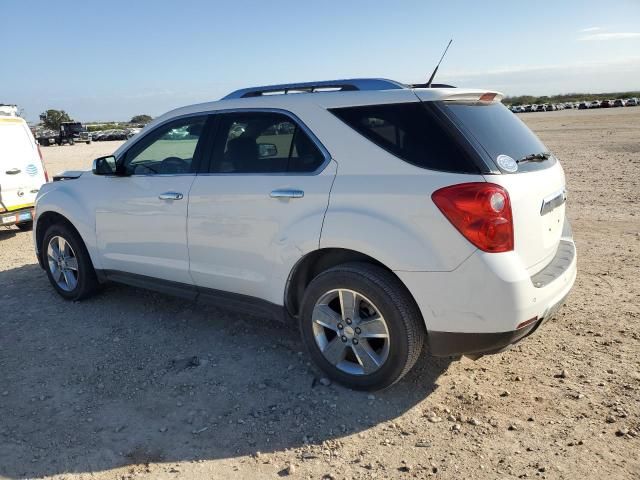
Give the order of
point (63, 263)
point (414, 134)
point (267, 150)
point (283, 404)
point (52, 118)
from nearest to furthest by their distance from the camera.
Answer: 1. point (414, 134)
2. point (283, 404)
3. point (267, 150)
4. point (63, 263)
5. point (52, 118)

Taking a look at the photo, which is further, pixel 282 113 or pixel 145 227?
pixel 145 227

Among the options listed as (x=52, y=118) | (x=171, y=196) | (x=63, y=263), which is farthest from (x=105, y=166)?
(x=52, y=118)

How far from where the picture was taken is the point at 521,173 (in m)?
3.03

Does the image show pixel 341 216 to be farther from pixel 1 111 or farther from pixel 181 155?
pixel 1 111

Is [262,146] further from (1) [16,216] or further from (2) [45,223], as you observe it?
(1) [16,216]

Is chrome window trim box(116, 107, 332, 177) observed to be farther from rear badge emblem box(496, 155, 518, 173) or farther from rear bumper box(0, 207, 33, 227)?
rear bumper box(0, 207, 33, 227)

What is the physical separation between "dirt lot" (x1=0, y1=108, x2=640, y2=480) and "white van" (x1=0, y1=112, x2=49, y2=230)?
3.77 m

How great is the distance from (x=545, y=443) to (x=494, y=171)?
148 cm

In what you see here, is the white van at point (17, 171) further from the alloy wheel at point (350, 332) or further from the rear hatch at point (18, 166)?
the alloy wheel at point (350, 332)

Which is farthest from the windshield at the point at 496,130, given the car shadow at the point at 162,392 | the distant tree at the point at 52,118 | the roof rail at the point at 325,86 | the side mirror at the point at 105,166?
the distant tree at the point at 52,118

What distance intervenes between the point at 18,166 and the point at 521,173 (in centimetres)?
797

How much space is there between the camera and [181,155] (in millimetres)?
4289

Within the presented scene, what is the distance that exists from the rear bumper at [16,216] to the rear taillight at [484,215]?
736 centimetres

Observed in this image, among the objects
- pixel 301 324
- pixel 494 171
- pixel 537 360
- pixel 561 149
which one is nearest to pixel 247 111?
pixel 301 324
